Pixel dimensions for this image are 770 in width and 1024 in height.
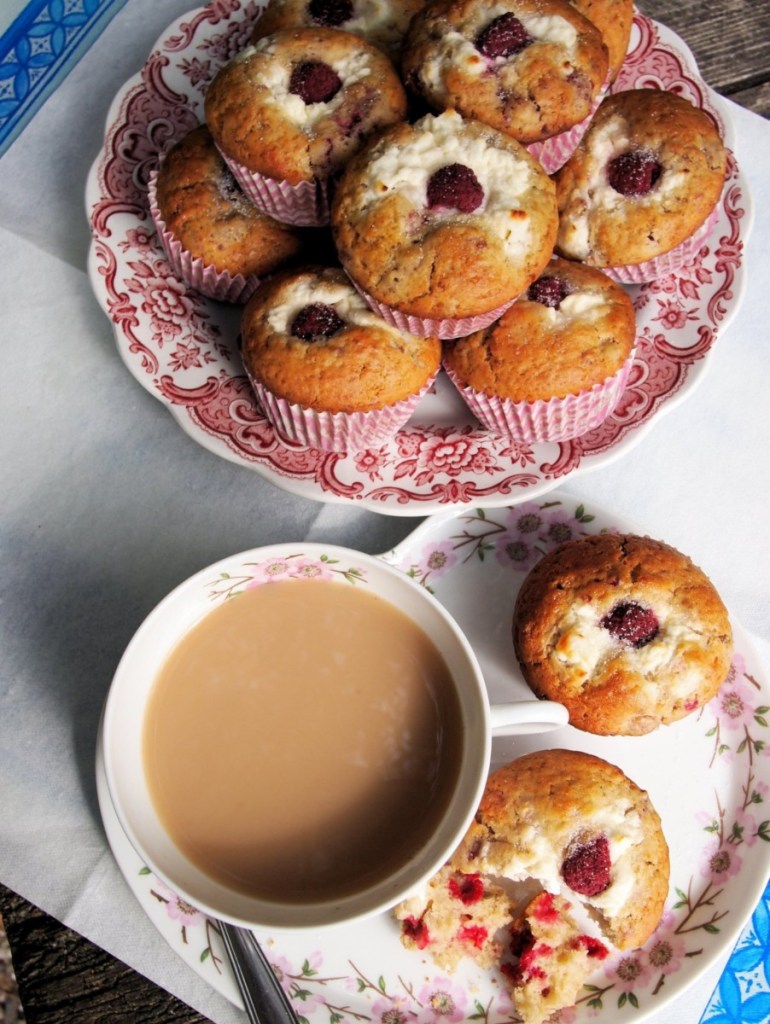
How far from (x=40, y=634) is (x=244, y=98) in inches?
35.2

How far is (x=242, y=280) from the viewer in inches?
70.5

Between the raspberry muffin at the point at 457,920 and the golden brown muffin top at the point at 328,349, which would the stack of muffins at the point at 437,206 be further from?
the raspberry muffin at the point at 457,920

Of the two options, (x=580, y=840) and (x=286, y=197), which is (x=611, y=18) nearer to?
(x=286, y=197)

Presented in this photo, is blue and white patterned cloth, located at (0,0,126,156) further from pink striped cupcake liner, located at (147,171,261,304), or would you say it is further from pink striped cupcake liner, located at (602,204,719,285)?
pink striped cupcake liner, located at (602,204,719,285)

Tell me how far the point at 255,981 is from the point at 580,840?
1.65ft

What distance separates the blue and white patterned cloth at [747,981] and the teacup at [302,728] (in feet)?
1.68

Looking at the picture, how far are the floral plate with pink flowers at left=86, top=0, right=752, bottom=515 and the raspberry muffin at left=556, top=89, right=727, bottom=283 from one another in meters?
0.10

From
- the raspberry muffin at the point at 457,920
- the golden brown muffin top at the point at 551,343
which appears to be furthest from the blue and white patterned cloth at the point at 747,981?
the golden brown muffin top at the point at 551,343

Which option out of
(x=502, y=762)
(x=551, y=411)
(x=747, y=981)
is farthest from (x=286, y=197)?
(x=747, y=981)

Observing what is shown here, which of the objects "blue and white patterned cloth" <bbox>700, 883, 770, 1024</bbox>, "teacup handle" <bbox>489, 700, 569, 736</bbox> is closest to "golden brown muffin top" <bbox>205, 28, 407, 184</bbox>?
"teacup handle" <bbox>489, 700, 569, 736</bbox>

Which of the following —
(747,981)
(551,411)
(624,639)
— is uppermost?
(551,411)

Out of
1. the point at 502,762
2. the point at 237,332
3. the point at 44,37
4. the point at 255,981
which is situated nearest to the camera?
the point at 255,981

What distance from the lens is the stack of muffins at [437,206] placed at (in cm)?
159

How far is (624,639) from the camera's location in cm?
164
